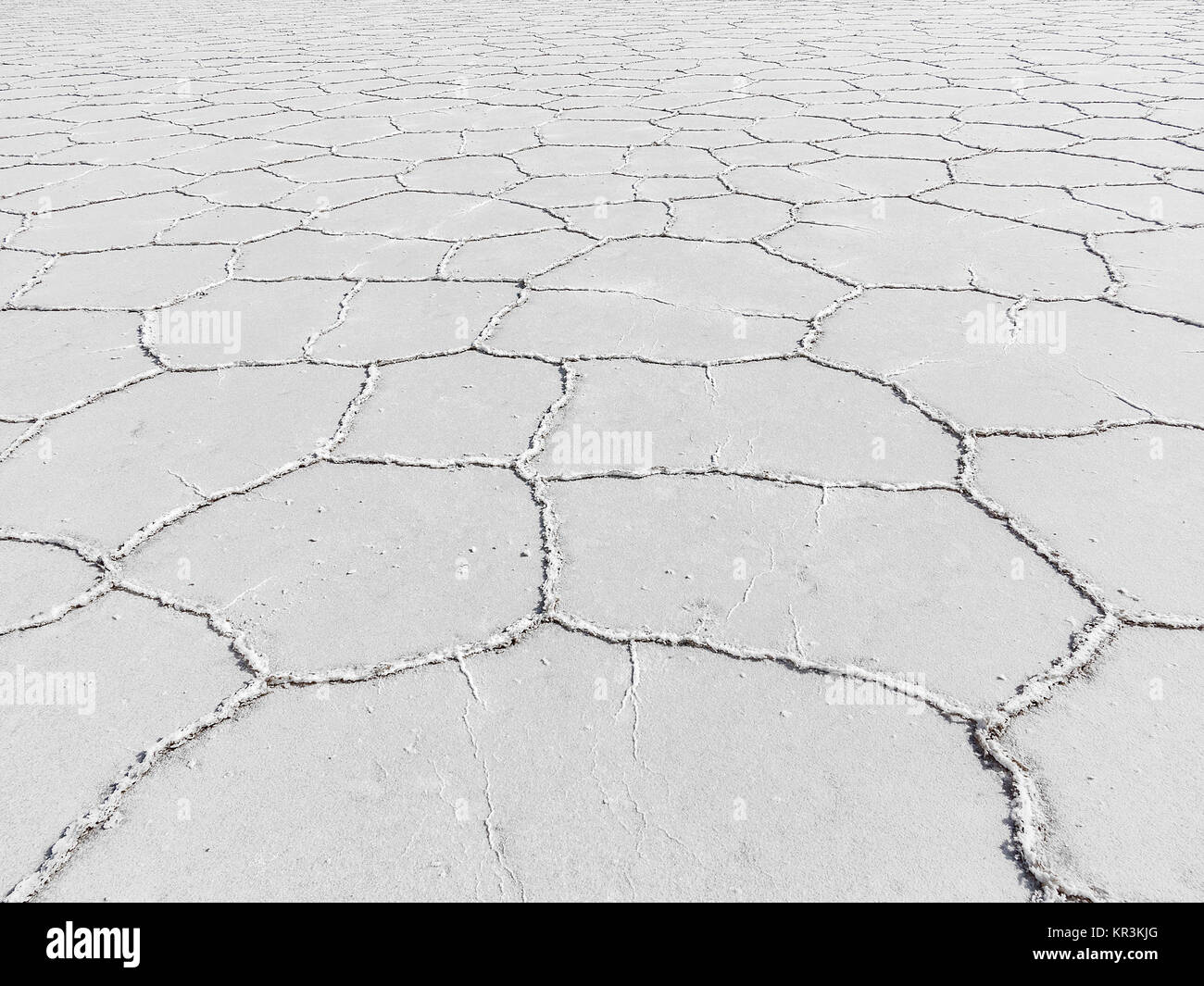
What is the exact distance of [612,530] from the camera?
1.23m

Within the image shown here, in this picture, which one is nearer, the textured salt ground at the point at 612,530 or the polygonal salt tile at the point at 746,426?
the textured salt ground at the point at 612,530

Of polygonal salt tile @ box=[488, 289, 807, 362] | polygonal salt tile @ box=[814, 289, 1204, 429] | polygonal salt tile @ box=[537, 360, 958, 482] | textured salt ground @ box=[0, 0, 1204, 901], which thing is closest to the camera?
textured salt ground @ box=[0, 0, 1204, 901]

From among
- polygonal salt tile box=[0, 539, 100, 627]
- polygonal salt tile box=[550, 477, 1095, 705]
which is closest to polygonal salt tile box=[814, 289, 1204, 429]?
polygonal salt tile box=[550, 477, 1095, 705]

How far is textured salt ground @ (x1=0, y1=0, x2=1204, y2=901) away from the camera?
83cm

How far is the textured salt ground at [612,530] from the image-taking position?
2.72ft

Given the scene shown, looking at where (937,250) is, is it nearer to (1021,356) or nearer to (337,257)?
(1021,356)

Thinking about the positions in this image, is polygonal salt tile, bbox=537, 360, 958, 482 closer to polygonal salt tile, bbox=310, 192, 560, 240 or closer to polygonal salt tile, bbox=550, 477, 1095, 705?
polygonal salt tile, bbox=550, 477, 1095, 705

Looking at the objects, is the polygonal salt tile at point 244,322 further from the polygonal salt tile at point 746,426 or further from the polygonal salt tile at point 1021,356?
the polygonal salt tile at point 1021,356

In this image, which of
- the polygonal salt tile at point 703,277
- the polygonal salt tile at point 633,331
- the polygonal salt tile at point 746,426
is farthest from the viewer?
the polygonal salt tile at point 703,277

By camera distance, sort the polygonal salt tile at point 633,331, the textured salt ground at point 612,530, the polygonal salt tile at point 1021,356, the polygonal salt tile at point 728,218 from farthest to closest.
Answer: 1. the polygonal salt tile at point 728,218
2. the polygonal salt tile at point 633,331
3. the polygonal salt tile at point 1021,356
4. the textured salt ground at point 612,530

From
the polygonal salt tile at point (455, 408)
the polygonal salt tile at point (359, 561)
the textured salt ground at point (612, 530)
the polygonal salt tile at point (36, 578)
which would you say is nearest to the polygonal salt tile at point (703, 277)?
the textured salt ground at point (612, 530)

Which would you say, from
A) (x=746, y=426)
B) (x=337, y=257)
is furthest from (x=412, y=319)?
(x=746, y=426)

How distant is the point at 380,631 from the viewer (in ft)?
3.49
